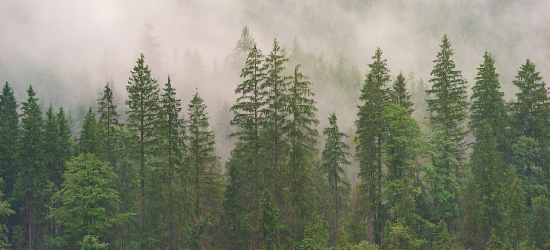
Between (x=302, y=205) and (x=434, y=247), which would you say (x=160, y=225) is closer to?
(x=302, y=205)

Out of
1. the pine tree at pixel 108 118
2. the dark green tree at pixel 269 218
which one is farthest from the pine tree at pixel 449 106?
the pine tree at pixel 108 118

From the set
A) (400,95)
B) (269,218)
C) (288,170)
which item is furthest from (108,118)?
(400,95)

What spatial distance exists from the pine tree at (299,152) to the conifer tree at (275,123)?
511mm

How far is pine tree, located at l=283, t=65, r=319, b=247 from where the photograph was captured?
25.0m

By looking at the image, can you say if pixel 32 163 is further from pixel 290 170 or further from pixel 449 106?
pixel 449 106

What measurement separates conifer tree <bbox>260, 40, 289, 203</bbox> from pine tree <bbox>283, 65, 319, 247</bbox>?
0.51 metres

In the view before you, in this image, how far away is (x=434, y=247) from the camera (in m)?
25.8

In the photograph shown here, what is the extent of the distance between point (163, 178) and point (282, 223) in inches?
428

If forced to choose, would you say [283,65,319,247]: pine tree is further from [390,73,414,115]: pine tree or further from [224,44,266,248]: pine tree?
[390,73,414,115]: pine tree

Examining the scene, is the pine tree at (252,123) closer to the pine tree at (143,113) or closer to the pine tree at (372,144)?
the pine tree at (143,113)

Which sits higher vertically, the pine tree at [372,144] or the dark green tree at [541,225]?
the pine tree at [372,144]

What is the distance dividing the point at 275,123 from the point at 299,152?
2.79 meters

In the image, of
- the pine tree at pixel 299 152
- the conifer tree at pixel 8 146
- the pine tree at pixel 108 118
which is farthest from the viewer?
the conifer tree at pixel 8 146

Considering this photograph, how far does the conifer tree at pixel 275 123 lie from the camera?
24.7 metres
